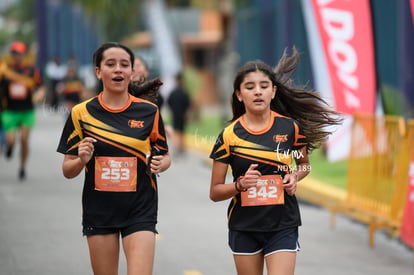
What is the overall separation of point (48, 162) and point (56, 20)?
2119 inches

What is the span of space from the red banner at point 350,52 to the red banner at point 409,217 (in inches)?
120

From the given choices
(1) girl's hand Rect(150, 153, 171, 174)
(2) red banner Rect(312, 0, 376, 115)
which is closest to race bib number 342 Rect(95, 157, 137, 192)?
(1) girl's hand Rect(150, 153, 171, 174)

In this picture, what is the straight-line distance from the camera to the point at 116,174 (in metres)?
5.71

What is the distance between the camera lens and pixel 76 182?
15453mm

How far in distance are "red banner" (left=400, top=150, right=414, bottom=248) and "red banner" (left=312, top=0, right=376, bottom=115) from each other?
304 centimetres

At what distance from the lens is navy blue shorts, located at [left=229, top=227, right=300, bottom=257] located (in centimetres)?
562

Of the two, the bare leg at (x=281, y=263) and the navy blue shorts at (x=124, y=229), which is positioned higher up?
the navy blue shorts at (x=124, y=229)

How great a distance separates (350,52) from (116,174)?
23.2ft

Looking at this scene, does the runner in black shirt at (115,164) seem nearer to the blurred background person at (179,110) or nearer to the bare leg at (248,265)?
the bare leg at (248,265)

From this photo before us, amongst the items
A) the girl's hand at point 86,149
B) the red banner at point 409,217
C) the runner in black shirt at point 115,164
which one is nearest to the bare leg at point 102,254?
the runner in black shirt at point 115,164

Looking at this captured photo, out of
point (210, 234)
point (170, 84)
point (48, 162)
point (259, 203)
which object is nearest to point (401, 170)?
point (210, 234)

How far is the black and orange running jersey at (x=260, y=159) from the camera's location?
18.5 feet

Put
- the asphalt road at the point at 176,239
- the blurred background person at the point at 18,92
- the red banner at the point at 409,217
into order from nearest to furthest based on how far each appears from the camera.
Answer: the asphalt road at the point at 176,239
the red banner at the point at 409,217
the blurred background person at the point at 18,92

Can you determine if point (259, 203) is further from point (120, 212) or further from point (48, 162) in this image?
point (48, 162)
